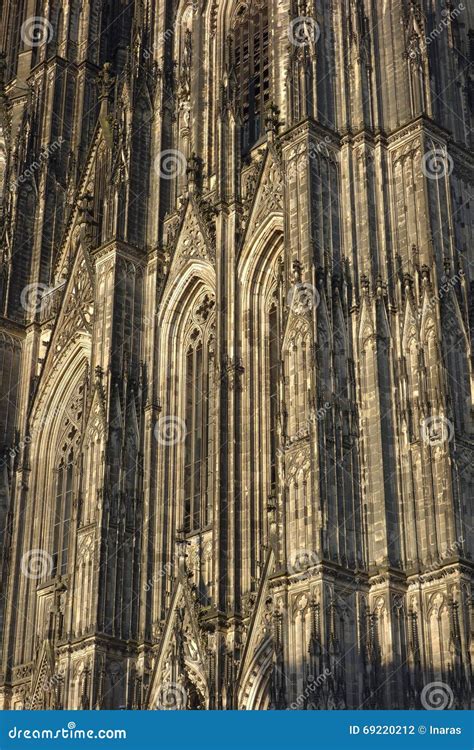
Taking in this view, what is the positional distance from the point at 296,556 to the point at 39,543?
13.7 metres

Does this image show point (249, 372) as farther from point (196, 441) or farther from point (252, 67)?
point (252, 67)

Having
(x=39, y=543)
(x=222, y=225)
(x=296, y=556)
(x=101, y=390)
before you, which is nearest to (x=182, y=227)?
(x=222, y=225)

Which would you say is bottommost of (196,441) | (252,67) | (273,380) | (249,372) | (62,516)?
(62,516)

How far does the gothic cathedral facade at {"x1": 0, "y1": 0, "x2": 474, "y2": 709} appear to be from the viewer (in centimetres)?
2770

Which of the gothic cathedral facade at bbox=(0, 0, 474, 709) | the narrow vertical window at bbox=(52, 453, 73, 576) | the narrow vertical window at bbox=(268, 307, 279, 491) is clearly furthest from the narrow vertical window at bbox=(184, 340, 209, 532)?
the narrow vertical window at bbox=(52, 453, 73, 576)

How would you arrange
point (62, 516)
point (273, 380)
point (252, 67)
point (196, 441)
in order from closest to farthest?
point (273, 380)
point (196, 441)
point (62, 516)
point (252, 67)

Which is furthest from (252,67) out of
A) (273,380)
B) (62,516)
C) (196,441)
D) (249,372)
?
(62,516)

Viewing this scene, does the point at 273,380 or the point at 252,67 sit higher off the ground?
the point at 252,67

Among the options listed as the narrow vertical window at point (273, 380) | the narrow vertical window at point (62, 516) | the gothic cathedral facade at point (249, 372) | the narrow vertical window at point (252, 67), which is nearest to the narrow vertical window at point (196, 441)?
the gothic cathedral facade at point (249, 372)

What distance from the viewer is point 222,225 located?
36438mm

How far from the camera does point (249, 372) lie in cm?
3394

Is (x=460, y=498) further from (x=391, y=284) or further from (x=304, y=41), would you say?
(x=304, y=41)

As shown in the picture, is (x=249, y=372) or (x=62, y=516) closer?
(x=249, y=372)

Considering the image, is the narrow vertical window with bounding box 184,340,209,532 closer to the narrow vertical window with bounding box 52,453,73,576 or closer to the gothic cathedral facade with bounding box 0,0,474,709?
the gothic cathedral facade with bounding box 0,0,474,709
